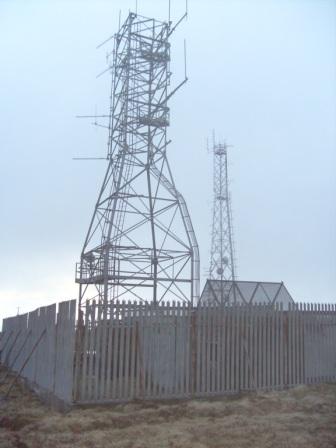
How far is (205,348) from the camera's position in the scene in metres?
15.1

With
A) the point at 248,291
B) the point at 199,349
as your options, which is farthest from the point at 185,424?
the point at 248,291

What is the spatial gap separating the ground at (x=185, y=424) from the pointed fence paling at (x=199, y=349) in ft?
1.87

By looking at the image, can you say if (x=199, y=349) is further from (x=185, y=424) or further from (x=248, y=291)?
(x=248, y=291)

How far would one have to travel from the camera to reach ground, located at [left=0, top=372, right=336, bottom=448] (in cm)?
968

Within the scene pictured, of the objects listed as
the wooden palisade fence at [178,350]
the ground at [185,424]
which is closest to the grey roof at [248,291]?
the wooden palisade fence at [178,350]

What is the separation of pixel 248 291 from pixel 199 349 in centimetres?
1071

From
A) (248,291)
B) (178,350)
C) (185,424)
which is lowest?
(185,424)

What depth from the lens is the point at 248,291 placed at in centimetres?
2534

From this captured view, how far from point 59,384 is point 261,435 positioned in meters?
5.79

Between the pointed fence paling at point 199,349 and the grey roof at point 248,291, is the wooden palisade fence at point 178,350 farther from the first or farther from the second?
the grey roof at point 248,291

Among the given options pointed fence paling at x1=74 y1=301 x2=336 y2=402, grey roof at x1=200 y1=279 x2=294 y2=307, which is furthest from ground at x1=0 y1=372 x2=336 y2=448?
grey roof at x1=200 y1=279 x2=294 y2=307

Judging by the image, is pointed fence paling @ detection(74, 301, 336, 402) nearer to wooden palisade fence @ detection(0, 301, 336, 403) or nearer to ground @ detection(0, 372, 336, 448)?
wooden palisade fence @ detection(0, 301, 336, 403)

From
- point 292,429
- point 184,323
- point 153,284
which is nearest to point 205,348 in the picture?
point 184,323

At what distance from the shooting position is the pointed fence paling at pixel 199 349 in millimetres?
13453
